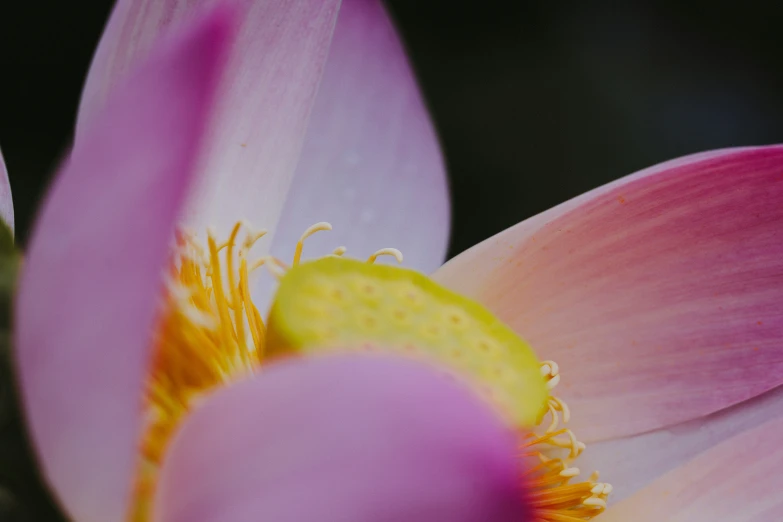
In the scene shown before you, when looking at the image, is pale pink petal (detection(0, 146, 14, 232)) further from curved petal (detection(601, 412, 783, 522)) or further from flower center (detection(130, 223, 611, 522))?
curved petal (detection(601, 412, 783, 522))

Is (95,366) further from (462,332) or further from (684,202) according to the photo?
(684,202)

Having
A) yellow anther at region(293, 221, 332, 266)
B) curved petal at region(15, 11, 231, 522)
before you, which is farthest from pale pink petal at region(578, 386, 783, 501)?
curved petal at region(15, 11, 231, 522)

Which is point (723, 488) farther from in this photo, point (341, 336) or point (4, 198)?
point (4, 198)

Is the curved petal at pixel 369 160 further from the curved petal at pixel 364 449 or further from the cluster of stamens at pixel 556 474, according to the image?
the curved petal at pixel 364 449

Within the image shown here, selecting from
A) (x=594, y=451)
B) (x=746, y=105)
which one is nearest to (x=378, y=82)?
(x=594, y=451)

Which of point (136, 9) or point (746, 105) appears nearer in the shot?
point (136, 9)

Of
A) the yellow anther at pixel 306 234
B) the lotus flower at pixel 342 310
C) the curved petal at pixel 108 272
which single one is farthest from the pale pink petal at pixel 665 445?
the curved petal at pixel 108 272

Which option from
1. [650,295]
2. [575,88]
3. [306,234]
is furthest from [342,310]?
[575,88]
